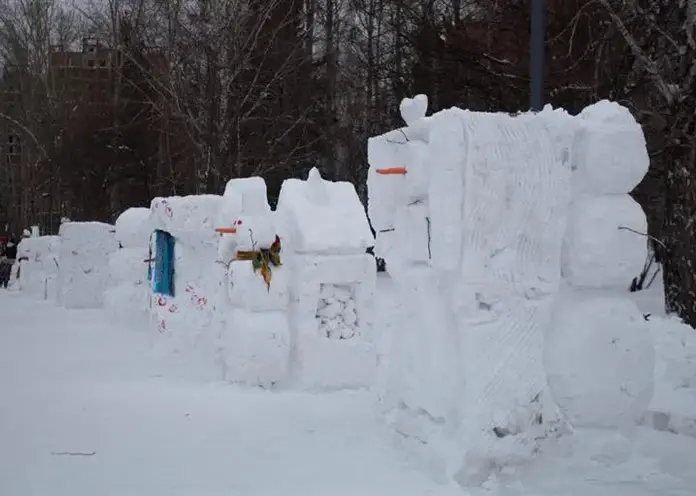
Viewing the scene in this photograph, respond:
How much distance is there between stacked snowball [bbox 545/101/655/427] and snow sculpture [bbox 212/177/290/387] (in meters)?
3.42

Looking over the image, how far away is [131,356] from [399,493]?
22.1 feet

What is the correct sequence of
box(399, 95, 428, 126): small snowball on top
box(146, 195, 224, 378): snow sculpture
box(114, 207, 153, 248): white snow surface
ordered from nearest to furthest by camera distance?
box(399, 95, 428, 126): small snowball on top, box(146, 195, 224, 378): snow sculpture, box(114, 207, 153, 248): white snow surface

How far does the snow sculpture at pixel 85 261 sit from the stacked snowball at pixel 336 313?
10203mm

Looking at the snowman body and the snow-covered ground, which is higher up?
the snowman body

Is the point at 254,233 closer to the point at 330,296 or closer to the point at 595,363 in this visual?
the point at 330,296

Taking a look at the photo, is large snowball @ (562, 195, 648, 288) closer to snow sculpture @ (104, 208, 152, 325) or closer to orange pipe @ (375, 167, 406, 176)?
orange pipe @ (375, 167, 406, 176)

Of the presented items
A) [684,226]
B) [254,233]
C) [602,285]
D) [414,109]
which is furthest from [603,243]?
[254,233]

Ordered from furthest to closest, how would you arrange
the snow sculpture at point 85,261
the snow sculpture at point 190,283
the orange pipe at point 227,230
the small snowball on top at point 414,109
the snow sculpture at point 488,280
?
the snow sculpture at point 85,261 < the snow sculpture at point 190,283 < the orange pipe at point 227,230 < the small snowball on top at point 414,109 < the snow sculpture at point 488,280

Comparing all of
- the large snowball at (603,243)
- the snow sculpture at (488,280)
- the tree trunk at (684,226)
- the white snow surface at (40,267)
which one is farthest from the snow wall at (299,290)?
the white snow surface at (40,267)

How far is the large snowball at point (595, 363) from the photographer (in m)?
5.68

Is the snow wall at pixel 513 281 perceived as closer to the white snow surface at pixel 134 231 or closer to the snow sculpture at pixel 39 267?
the white snow surface at pixel 134 231

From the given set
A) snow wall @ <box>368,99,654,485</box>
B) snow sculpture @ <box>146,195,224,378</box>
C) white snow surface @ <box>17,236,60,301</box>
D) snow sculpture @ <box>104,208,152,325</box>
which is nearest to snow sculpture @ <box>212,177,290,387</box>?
snow sculpture @ <box>146,195,224,378</box>

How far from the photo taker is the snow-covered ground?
5.27 meters

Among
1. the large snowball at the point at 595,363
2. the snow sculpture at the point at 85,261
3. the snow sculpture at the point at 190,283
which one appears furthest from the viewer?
the snow sculpture at the point at 85,261
